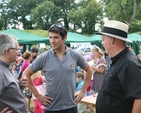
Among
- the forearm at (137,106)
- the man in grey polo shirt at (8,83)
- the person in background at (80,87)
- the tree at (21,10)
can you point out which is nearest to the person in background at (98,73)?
the person in background at (80,87)

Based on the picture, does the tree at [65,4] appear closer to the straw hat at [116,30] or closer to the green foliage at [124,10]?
the green foliage at [124,10]

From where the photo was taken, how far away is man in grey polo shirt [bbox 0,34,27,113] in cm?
215

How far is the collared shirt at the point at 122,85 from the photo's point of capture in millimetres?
1995

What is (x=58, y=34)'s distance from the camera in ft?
9.98

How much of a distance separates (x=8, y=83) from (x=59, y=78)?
2.81ft

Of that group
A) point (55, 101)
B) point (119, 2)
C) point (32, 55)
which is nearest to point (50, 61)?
point (55, 101)

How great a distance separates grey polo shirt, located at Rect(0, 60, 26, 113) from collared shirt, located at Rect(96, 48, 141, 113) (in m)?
0.80

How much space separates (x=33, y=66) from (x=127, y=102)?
4.65ft

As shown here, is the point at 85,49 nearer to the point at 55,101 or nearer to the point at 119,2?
the point at 119,2

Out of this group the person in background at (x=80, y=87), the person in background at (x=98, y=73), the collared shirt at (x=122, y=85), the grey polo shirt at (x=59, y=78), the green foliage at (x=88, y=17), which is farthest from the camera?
the green foliage at (x=88, y=17)

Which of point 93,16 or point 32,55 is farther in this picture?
point 93,16

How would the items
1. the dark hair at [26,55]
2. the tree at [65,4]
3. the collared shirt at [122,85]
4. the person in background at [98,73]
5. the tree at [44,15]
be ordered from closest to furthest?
the collared shirt at [122,85] < the person in background at [98,73] < the dark hair at [26,55] < the tree at [44,15] < the tree at [65,4]

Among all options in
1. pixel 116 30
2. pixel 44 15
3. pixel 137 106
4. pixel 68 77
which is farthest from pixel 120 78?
pixel 44 15

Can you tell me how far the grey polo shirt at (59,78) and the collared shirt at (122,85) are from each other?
69cm
